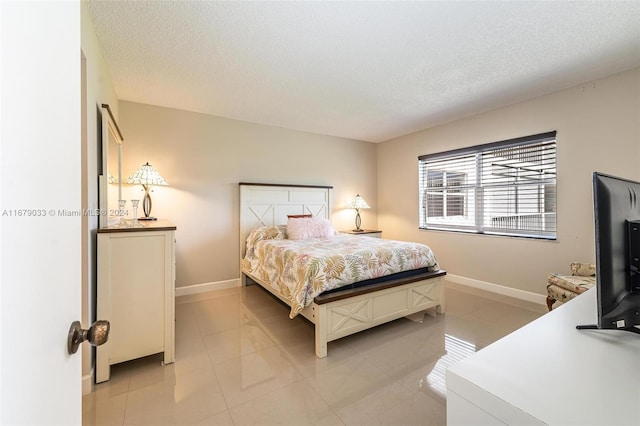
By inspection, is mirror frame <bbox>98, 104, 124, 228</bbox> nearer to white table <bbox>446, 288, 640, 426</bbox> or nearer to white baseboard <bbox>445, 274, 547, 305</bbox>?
white table <bbox>446, 288, 640, 426</bbox>

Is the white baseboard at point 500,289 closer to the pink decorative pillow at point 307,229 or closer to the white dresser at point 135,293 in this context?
the pink decorative pillow at point 307,229

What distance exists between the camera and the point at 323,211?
15.5 ft

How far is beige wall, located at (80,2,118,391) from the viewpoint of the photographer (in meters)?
1.69

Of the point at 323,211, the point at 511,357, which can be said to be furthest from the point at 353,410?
the point at 323,211

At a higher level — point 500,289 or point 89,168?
point 89,168

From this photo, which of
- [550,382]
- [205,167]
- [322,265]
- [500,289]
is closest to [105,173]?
[205,167]

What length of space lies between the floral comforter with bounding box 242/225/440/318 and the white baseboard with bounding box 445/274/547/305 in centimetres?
133

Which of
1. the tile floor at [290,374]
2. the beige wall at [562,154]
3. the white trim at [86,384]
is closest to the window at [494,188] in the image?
the beige wall at [562,154]

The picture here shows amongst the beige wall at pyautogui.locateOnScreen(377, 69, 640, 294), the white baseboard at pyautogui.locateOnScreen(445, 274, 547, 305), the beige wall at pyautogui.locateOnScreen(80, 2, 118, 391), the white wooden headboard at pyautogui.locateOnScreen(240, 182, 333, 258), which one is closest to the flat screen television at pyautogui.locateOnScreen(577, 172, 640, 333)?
the beige wall at pyautogui.locateOnScreen(80, 2, 118, 391)

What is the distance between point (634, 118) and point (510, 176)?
116 cm

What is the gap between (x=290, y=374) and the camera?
1.91 m

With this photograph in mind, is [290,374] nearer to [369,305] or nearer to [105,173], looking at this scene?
[369,305]

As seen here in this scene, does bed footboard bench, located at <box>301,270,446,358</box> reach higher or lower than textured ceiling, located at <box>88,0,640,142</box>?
lower

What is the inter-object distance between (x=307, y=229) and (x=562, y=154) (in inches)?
122
